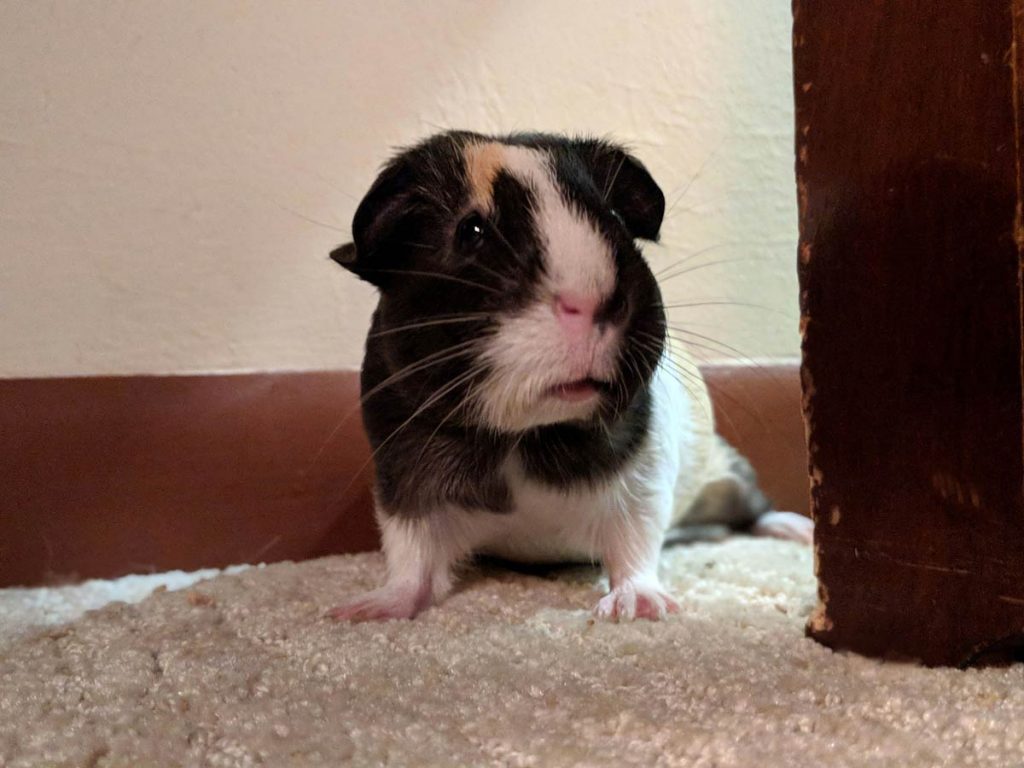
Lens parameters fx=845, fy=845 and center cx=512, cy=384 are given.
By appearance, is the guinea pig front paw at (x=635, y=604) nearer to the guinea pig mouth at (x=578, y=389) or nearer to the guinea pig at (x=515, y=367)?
the guinea pig at (x=515, y=367)

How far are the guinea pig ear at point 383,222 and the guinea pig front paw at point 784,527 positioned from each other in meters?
1.13

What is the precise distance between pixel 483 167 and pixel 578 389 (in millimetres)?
359

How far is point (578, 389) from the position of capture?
0.99 metres

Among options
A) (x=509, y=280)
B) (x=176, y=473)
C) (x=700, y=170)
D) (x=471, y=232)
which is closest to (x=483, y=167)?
(x=471, y=232)

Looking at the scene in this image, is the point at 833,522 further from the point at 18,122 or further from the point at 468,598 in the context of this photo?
the point at 18,122

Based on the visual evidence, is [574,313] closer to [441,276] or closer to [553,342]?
[553,342]

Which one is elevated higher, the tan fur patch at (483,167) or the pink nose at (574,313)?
the tan fur patch at (483,167)

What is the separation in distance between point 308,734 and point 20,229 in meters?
1.22

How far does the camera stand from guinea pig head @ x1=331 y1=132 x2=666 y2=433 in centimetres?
96

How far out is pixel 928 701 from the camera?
83 centimetres

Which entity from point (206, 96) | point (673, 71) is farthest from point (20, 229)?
point (673, 71)

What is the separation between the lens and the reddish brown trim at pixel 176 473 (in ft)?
5.06

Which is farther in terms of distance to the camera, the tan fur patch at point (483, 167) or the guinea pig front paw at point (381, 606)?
the guinea pig front paw at point (381, 606)

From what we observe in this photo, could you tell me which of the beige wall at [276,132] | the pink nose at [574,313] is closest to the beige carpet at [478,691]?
the pink nose at [574,313]
